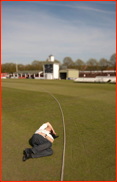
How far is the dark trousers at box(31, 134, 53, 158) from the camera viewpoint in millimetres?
5478

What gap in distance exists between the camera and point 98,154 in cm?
580

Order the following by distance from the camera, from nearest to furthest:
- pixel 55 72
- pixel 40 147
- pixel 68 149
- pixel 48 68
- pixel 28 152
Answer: pixel 28 152, pixel 40 147, pixel 68 149, pixel 55 72, pixel 48 68

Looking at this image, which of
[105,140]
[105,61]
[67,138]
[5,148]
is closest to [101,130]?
[105,140]

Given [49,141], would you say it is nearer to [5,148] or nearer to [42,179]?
[42,179]

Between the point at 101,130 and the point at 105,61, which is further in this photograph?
the point at 105,61

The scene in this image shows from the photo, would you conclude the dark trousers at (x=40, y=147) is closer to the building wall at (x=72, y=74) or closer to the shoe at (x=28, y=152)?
the shoe at (x=28, y=152)

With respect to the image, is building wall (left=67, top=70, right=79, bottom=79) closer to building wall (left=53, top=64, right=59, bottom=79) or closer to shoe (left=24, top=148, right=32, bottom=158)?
building wall (left=53, top=64, right=59, bottom=79)

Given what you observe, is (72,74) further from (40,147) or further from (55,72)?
(40,147)

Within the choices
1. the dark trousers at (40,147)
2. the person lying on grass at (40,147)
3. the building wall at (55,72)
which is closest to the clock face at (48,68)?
the building wall at (55,72)

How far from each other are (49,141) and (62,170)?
1.39 m

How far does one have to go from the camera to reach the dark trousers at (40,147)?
5.48 m

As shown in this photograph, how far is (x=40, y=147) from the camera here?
219 inches

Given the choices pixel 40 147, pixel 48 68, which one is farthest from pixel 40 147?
pixel 48 68

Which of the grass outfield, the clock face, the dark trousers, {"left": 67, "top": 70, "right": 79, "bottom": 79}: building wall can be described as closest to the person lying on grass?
the dark trousers
